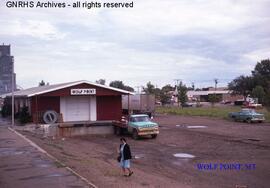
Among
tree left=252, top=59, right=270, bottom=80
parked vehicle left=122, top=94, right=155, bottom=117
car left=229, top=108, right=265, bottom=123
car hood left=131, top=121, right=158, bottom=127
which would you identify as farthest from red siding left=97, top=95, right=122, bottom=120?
tree left=252, top=59, right=270, bottom=80

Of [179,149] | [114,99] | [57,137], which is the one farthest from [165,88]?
[179,149]

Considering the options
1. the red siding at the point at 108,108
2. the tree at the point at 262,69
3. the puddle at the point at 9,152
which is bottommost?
the puddle at the point at 9,152

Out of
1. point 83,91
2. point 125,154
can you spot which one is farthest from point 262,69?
point 125,154

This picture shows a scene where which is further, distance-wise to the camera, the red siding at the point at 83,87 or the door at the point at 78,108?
the door at the point at 78,108

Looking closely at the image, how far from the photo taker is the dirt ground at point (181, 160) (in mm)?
14880

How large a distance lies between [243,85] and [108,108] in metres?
88.4

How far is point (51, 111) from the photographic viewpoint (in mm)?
35594

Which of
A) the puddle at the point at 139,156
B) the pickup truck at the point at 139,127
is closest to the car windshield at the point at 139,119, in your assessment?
the pickup truck at the point at 139,127

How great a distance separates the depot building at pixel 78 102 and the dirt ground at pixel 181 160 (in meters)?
5.99

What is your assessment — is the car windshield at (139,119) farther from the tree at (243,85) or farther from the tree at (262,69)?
the tree at (262,69)

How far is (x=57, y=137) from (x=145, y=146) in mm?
8959

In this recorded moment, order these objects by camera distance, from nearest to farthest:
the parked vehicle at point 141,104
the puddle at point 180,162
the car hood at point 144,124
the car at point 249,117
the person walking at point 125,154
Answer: the person walking at point 125,154 < the puddle at point 180,162 < the car hood at point 144,124 < the car at point 249,117 < the parked vehicle at point 141,104

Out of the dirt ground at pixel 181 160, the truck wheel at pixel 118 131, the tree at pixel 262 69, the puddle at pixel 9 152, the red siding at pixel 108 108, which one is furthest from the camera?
the tree at pixel 262 69

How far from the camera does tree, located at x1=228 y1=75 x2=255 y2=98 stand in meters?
119
